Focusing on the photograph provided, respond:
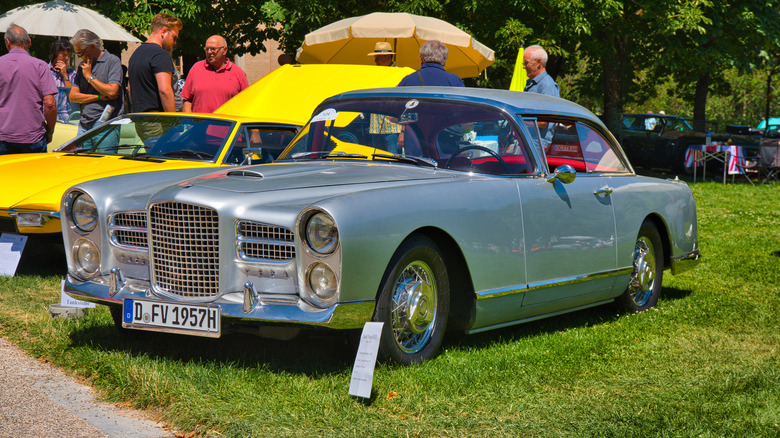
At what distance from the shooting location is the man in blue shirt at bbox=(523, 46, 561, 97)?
8461 millimetres

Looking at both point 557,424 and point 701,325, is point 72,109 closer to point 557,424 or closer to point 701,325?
point 701,325

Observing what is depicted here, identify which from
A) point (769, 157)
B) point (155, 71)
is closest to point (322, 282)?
point (155, 71)

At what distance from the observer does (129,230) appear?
15.9 feet

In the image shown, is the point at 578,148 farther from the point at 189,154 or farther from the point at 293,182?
the point at 189,154

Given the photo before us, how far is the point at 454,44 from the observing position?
1259 centimetres

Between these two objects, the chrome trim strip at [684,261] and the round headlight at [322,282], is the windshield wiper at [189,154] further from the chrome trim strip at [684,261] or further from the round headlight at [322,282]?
the chrome trim strip at [684,261]

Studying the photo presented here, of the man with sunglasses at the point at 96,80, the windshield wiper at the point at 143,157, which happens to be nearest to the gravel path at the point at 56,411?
the windshield wiper at the point at 143,157

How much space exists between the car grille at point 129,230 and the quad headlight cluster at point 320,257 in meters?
1.04

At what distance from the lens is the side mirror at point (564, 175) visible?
5.56 meters

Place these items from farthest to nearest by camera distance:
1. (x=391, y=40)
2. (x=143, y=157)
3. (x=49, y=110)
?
1. (x=391, y=40)
2. (x=49, y=110)
3. (x=143, y=157)

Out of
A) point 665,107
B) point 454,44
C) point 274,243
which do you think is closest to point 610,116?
point 454,44

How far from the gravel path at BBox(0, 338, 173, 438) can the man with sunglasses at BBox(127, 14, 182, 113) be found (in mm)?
4920

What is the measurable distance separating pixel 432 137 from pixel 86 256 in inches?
82.8

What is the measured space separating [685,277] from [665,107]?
200 ft
